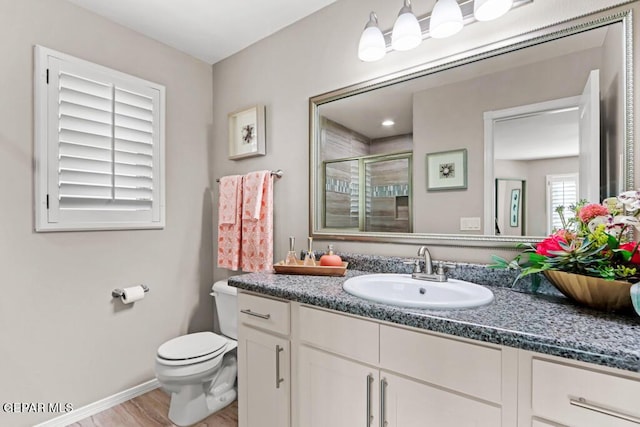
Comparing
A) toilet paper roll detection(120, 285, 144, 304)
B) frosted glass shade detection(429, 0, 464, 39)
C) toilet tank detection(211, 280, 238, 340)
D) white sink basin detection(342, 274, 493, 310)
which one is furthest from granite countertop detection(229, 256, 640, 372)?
toilet paper roll detection(120, 285, 144, 304)

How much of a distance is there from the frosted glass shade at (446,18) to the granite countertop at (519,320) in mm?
989

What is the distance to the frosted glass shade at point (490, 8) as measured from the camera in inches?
47.9

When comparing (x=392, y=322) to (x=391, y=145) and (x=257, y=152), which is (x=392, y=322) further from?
(x=257, y=152)

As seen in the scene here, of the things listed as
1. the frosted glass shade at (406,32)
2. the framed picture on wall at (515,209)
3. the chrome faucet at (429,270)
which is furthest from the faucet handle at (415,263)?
the frosted glass shade at (406,32)

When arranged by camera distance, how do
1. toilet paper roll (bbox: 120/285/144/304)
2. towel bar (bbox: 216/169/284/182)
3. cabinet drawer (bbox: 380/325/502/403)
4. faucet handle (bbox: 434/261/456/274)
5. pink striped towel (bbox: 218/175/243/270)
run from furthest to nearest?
pink striped towel (bbox: 218/175/243/270) → towel bar (bbox: 216/169/284/182) → toilet paper roll (bbox: 120/285/144/304) → faucet handle (bbox: 434/261/456/274) → cabinet drawer (bbox: 380/325/502/403)

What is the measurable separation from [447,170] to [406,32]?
638mm

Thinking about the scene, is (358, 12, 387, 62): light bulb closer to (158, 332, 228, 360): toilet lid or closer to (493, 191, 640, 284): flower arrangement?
(493, 191, 640, 284): flower arrangement

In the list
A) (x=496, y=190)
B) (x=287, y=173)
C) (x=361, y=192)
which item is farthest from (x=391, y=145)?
(x=287, y=173)

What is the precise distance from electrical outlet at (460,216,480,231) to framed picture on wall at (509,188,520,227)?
12cm

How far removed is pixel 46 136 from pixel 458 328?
2.13m

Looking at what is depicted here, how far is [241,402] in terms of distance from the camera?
147 centimetres

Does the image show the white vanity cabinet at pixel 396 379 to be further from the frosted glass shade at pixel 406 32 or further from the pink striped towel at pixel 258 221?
the frosted glass shade at pixel 406 32

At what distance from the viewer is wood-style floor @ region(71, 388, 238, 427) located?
1771 mm

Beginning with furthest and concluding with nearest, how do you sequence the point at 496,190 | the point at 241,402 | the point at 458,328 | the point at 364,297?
the point at 241,402 < the point at 496,190 < the point at 364,297 < the point at 458,328
